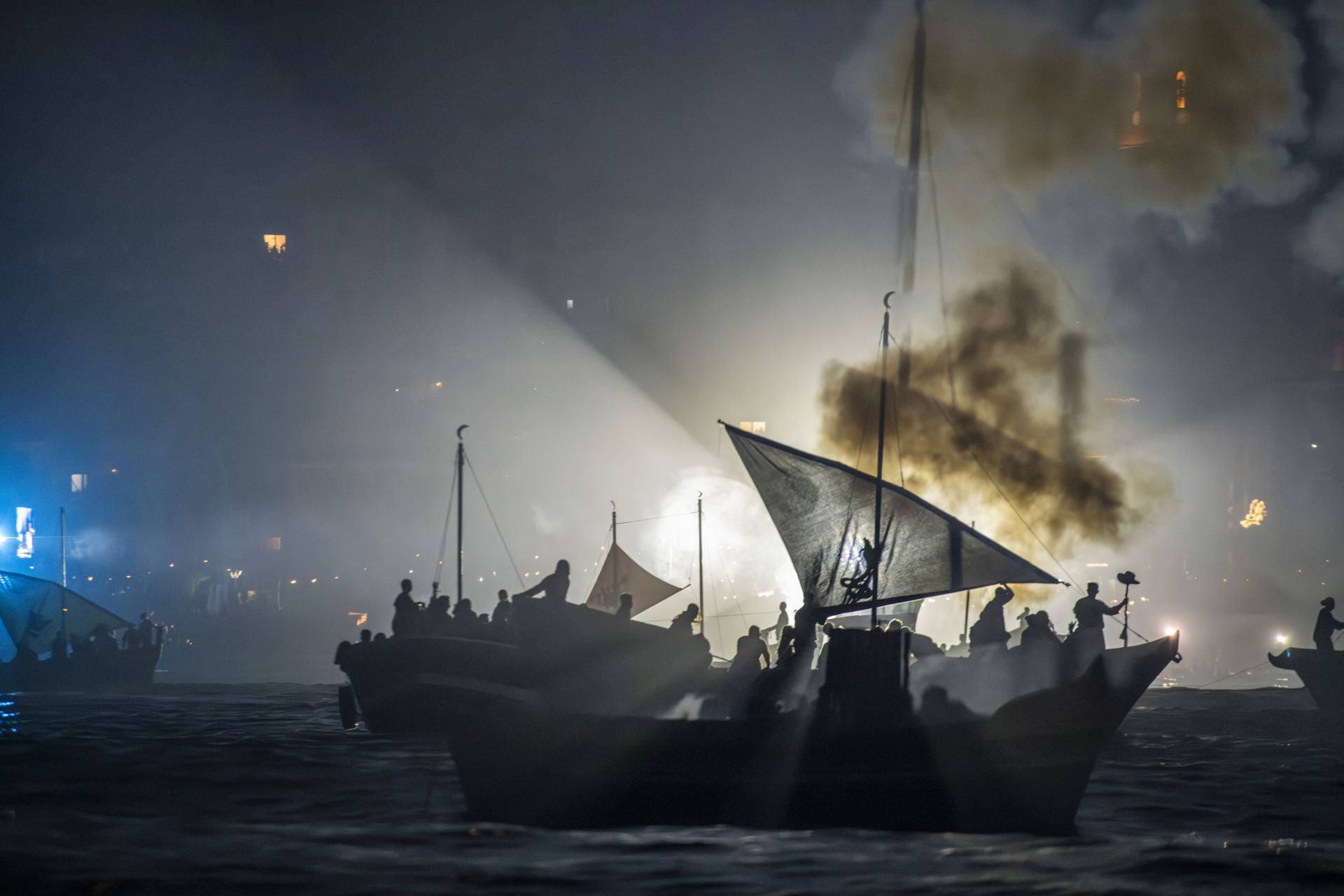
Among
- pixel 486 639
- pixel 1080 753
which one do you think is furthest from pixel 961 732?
pixel 486 639

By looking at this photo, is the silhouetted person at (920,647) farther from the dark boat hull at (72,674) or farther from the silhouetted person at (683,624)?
the dark boat hull at (72,674)

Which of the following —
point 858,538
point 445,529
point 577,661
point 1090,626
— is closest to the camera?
point 1090,626

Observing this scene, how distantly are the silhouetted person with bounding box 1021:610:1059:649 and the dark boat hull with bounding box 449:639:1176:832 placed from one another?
374 centimetres

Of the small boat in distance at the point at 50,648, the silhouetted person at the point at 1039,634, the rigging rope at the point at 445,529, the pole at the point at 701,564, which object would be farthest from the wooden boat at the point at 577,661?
the small boat in distance at the point at 50,648

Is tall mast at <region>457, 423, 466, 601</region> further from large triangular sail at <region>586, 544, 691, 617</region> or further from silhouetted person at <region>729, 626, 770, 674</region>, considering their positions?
silhouetted person at <region>729, 626, 770, 674</region>

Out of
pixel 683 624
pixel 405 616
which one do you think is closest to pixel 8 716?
pixel 405 616

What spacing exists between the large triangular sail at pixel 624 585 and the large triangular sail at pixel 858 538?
54.9 ft

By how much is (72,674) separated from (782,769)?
37594 mm

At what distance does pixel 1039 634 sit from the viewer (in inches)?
827

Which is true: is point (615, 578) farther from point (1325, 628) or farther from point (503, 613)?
point (1325, 628)

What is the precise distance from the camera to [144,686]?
149 feet

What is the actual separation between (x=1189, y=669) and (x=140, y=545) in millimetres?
101190

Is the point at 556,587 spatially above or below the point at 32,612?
above

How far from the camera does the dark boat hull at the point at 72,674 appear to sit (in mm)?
43312
